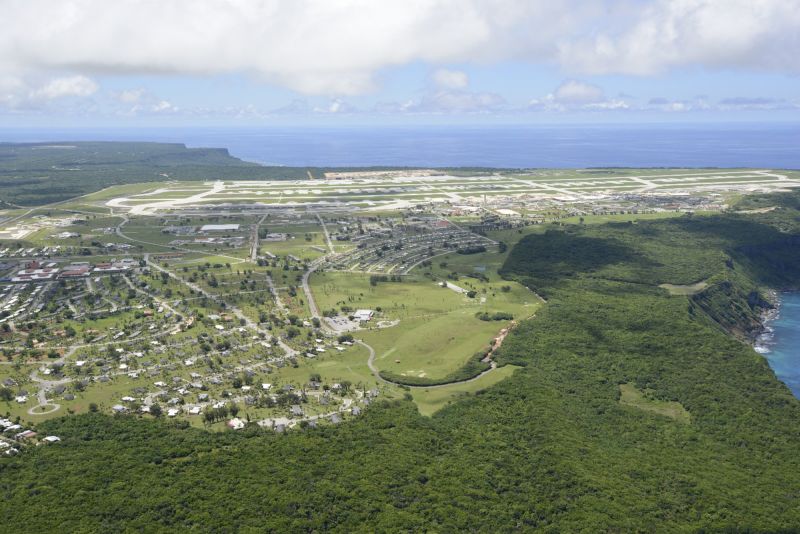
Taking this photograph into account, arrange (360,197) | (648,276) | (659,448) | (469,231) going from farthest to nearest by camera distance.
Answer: (360,197), (469,231), (648,276), (659,448)

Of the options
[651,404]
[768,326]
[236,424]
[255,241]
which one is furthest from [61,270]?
[768,326]

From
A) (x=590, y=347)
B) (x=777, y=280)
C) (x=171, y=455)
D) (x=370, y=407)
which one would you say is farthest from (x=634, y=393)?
(x=777, y=280)

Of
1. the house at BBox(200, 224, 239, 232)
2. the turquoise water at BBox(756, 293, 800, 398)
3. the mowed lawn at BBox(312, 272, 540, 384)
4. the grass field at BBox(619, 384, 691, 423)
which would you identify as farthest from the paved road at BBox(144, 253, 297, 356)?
the turquoise water at BBox(756, 293, 800, 398)

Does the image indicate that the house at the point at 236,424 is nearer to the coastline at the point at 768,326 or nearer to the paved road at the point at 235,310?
the paved road at the point at 235,310

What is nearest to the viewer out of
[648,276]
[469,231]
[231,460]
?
→ [231,460]

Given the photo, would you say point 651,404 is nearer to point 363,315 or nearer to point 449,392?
point 449,392

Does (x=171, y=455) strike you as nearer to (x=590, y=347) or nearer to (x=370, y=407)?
(x=370, y=407)

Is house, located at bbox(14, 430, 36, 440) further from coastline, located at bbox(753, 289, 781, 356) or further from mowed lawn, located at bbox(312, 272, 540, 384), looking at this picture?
coastline, located at bbox(753, 289, 781, 356)
